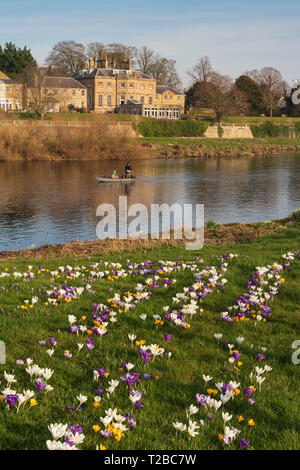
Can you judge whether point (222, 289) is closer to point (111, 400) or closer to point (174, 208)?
point (111, 400)

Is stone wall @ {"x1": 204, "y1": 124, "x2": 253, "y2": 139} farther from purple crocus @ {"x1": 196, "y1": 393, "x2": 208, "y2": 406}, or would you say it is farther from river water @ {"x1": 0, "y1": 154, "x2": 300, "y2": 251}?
purple crocus @ {"x1": 196, "y1": 393, "x2": 208, "y2": 406}

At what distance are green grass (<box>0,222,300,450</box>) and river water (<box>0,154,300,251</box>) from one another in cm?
1489

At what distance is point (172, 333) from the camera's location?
6977 mm

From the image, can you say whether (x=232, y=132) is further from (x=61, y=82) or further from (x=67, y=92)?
(x=61, y=82)

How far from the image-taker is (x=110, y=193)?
39.2 meters

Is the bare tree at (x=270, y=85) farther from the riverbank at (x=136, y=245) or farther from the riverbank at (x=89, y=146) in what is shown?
the riverbank at (x=136, y=245)

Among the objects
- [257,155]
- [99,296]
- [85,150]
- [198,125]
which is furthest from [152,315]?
[198,125]

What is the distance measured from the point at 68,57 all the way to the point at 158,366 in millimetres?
132162

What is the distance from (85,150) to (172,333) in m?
61.6

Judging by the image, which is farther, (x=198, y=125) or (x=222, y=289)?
(x=198, y=125)

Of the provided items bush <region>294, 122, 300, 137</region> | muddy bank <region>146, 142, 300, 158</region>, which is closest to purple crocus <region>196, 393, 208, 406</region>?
muddy bank <region>146, 142, 300, 158</region>

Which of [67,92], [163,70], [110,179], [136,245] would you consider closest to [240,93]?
[163,70]

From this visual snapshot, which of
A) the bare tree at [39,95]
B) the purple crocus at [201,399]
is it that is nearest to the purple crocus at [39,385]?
the purple crocus at [201,399]

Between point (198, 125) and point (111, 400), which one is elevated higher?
point (198, 125)
